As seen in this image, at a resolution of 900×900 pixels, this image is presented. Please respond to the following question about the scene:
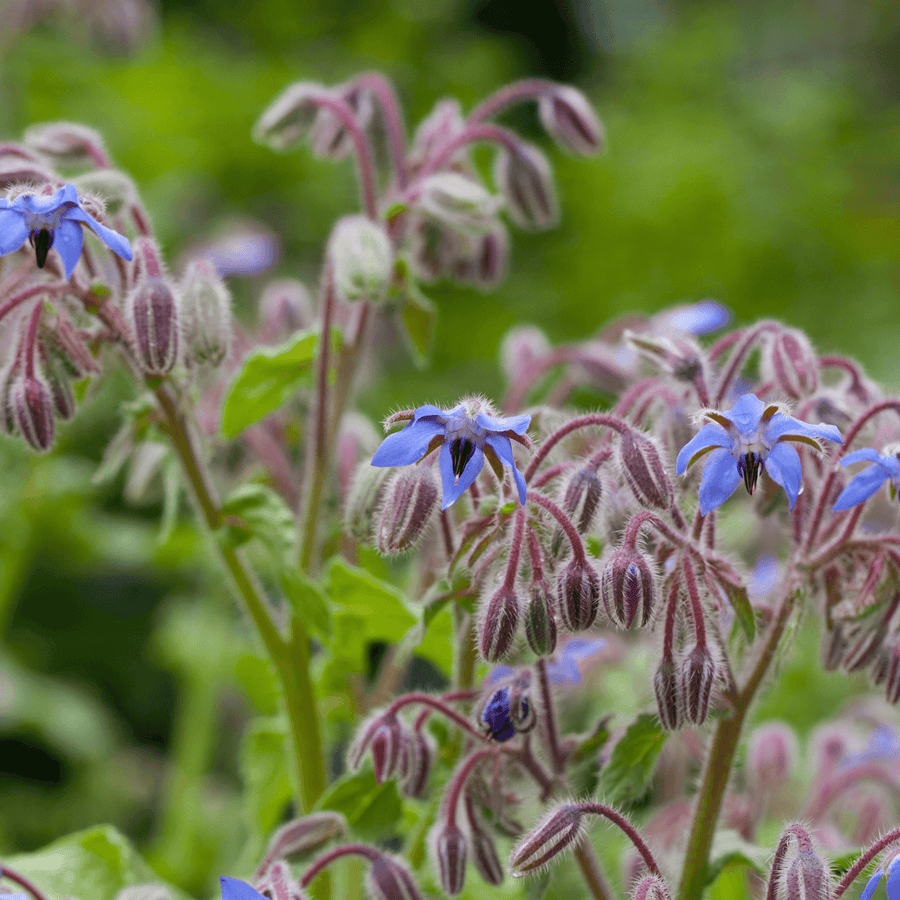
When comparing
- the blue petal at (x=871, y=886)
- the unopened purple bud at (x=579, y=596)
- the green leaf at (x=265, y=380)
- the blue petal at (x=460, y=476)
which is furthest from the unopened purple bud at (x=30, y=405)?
the blue petal at (x=871, y=886)

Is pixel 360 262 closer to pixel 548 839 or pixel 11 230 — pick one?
pixel 11 230

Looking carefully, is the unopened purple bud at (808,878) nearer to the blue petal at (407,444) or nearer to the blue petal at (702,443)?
the blue petal at (702,443)

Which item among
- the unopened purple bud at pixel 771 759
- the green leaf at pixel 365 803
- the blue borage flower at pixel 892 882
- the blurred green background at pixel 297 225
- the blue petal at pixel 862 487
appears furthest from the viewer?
the blurred green background at pixel 297 225

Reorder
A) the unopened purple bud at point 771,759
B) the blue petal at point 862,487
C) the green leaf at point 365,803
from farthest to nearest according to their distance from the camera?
the unopened purple bud at point 771,759, the green leaf at point 365,803, the blue petal at point 862,487

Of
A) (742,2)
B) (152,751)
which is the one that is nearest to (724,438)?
(152,751)

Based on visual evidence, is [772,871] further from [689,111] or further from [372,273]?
[689,111]

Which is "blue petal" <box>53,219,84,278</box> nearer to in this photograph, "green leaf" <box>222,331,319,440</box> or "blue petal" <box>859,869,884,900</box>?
"green leaf" <box>222,331,319,440</box>

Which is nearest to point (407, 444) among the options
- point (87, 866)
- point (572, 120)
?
point (87, 866)
